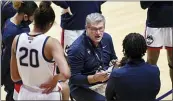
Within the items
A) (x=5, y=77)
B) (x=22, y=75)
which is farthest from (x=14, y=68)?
(x=5, y=77)

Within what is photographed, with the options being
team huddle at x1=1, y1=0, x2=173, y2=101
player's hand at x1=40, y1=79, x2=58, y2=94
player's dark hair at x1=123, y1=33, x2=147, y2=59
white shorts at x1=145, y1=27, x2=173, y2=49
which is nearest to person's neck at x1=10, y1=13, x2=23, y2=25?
team huddle at x1=1, y1=0, x2=173, y2=101

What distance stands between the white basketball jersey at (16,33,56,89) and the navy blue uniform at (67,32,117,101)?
67 centimetres

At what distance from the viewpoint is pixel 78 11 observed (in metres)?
4.86

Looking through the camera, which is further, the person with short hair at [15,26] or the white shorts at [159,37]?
the white shorts at [159,37]

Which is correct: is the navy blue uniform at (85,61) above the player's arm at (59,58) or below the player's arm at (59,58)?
below

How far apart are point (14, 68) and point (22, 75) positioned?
11cm

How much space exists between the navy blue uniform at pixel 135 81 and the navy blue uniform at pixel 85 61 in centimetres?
69

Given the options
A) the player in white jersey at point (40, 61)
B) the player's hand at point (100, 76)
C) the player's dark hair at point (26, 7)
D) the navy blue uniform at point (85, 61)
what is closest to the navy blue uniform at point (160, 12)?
the navy blue uniform at point (85, 61)

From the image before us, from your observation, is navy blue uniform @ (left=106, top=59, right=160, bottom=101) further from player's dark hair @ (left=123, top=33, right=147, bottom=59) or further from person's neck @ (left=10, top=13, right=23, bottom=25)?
person's neck @ (left=10, top=13, right=23, bottom=25)

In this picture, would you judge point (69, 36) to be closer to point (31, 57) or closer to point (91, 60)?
point (91, 60)

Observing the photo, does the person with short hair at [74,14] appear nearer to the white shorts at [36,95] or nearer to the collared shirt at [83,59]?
the collared shirt at [83,59]

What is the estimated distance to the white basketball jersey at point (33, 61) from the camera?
3268 mm

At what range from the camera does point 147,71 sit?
11.0 feet

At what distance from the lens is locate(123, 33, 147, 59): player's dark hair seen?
11.1ft
